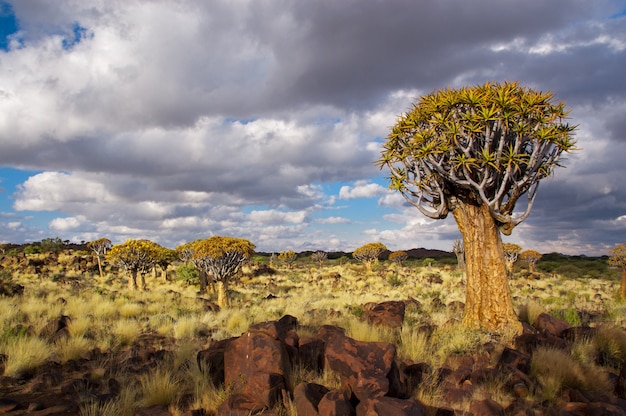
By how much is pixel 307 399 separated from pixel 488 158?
23.5 feet

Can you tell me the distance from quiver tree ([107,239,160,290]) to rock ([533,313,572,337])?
2464 cm

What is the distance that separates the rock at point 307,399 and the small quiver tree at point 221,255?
15.7 metres

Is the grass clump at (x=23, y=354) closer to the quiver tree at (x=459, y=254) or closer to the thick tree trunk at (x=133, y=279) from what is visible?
the thick tree trunk at (x=133, y=279)

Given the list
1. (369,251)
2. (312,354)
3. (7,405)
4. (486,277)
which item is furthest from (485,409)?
(369,251)

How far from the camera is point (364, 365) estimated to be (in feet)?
17.0

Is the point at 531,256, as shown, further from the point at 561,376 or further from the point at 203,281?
the point at 561,376

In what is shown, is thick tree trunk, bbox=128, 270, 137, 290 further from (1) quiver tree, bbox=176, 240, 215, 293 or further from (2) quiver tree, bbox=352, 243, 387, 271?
(2) quiver tree, bbox=352, 243, 387, 271

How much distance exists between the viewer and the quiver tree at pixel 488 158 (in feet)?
31.3

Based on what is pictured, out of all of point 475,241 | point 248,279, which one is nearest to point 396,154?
point 475,241

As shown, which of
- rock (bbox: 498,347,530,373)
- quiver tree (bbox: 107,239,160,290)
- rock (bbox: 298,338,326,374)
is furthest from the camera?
quiver tree (bbox: 107,239,160,290)

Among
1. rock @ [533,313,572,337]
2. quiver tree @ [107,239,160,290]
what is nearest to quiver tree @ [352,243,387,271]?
quiver tree @ [107,239,160,290]

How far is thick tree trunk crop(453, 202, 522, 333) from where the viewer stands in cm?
974

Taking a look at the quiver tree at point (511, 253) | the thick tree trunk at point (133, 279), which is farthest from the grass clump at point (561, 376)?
the quiver tree at point (511, 253)

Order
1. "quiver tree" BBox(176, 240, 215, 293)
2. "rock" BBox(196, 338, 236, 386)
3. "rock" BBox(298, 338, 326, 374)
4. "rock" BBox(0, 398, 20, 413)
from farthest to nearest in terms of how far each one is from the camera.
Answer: "quiver tree" BBox(176, 240, 215, 293)
"rock" BBox(298, 338, 326, 374)
"rock" BBox(196, 338, 236, 386)
"rock" BBox(0, 398, 20, 413)
